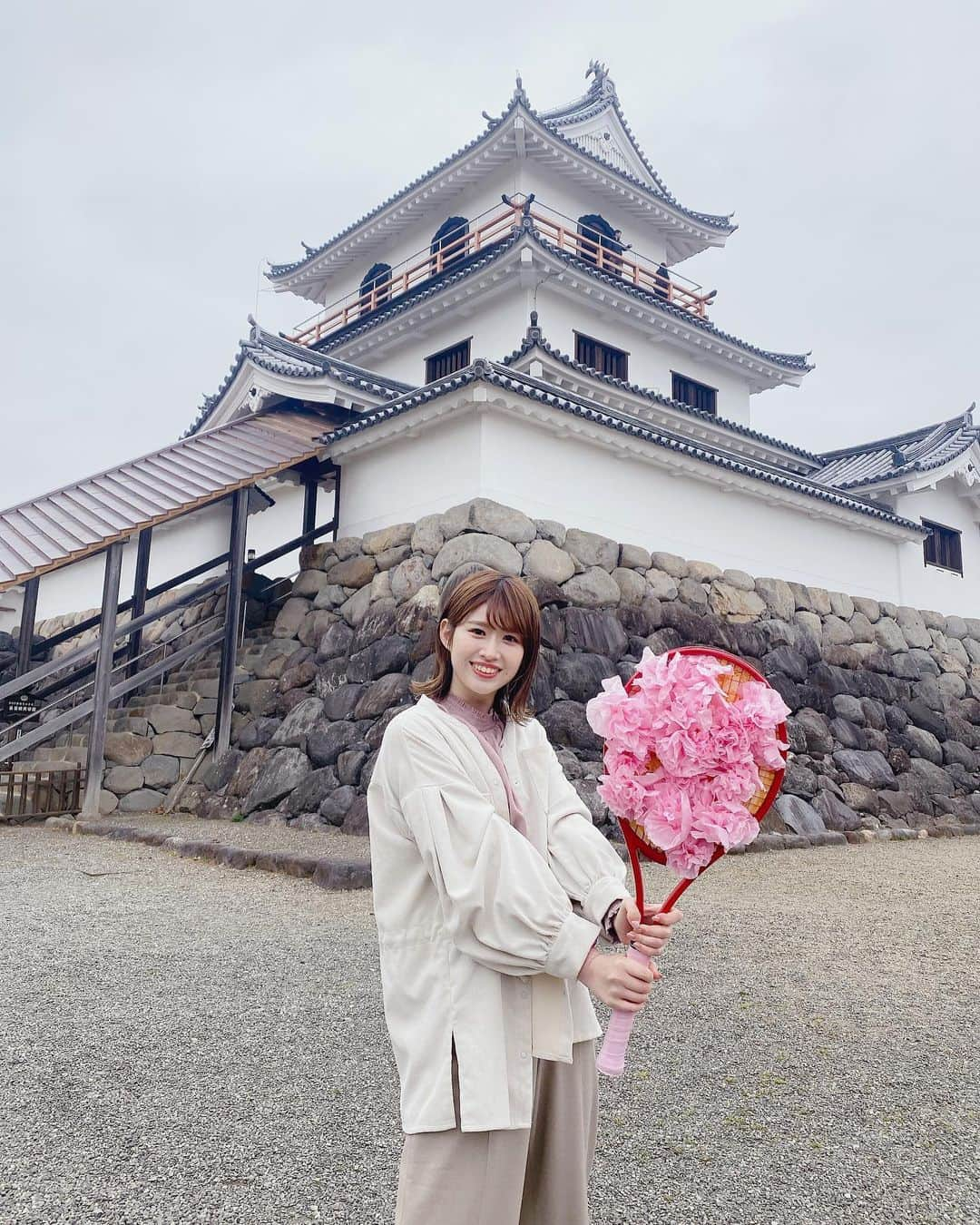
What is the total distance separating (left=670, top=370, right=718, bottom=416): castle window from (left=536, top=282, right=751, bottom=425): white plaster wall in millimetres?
97

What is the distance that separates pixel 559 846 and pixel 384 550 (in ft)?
24.2

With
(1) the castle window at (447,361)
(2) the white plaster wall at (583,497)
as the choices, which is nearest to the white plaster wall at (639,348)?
(1) the castle window at (447,361)

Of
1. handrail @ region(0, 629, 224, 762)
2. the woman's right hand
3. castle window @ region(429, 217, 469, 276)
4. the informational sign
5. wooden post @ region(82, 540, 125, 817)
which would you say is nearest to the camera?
the woman's right hand

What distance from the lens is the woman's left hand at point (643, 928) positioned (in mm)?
1321

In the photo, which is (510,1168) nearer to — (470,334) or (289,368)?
(289,368)

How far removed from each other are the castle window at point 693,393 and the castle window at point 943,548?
4.03 metres

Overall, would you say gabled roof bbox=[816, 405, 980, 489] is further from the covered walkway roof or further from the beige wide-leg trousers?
A: the beige wide-leg trousers

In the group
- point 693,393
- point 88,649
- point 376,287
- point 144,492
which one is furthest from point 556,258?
point 88,649

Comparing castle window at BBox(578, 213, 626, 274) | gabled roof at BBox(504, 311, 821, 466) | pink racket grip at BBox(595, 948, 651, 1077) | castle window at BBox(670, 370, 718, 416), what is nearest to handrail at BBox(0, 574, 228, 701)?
gabled roof at BBox(504, 311, 821, 466)

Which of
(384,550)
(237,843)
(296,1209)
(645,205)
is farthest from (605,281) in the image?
(296,1209)

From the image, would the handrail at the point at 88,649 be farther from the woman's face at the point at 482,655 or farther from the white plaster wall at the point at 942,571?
the white plaster wall at the point at 942,571

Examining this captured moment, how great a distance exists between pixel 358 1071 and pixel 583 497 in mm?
6800

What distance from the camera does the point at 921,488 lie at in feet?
40.3

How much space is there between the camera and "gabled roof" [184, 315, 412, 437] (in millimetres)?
10000
